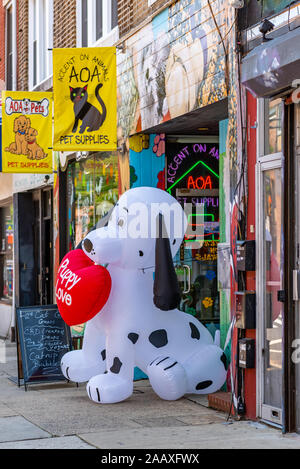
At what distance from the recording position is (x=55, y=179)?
1403 centimetres

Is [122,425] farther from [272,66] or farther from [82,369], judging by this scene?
[272,66]

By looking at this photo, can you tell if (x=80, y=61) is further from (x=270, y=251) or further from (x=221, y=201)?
(x=270, y=251)

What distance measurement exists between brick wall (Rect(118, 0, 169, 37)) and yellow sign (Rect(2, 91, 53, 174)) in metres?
2.52

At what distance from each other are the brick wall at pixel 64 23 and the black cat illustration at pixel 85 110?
129 inches

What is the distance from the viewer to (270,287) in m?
7.46

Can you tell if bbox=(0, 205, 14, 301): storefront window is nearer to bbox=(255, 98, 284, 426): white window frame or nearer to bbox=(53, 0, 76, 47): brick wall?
bbox=(53, 0, 76, 47): brick wall

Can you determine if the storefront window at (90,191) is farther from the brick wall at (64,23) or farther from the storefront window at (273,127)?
the storefront window at (273,127)

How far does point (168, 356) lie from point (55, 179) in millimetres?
5885

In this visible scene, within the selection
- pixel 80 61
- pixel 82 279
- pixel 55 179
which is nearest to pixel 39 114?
pixel 55 179

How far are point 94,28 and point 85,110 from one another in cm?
282

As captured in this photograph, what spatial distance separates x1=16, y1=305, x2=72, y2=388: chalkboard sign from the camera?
1006 centimetres

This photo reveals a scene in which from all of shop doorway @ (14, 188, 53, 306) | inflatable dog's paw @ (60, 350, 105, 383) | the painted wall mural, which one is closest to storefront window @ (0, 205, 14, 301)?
shop doorway @ (14, 188, 53, 306)

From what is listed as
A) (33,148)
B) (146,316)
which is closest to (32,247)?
(33,148)

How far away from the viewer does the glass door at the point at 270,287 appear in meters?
7.28
